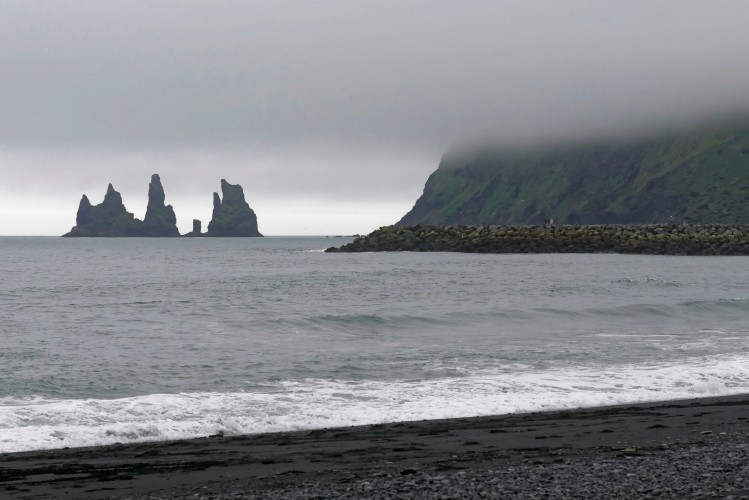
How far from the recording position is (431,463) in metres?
12.1

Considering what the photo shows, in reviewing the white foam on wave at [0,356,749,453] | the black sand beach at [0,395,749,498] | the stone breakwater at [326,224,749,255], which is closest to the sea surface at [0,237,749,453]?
the white foam on wave at [0,356,749,453]

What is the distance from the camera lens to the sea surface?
1636 cm

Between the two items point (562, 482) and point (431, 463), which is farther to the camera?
point (431, 463)

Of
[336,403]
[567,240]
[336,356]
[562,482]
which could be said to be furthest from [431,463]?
[567,240]

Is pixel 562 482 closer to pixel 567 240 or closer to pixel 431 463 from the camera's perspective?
pixel 431 463

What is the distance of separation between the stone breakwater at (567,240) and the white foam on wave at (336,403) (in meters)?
90.8

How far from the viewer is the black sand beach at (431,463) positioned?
10.5 metres

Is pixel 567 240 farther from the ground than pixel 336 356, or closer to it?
farther from the ground

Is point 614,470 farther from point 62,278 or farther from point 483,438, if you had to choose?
point 62,278

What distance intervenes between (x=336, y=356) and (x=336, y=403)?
6.90 metres

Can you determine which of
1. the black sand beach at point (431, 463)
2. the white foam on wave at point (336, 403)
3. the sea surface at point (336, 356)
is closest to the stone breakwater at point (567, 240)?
the sea surface at point (336, 356)

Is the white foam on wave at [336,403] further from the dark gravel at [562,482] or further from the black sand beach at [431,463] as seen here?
the dark gravel at [562,482]

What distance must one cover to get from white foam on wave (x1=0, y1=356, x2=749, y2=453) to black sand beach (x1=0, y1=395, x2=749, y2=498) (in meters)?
Answer: 0.73

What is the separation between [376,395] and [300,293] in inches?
1229
